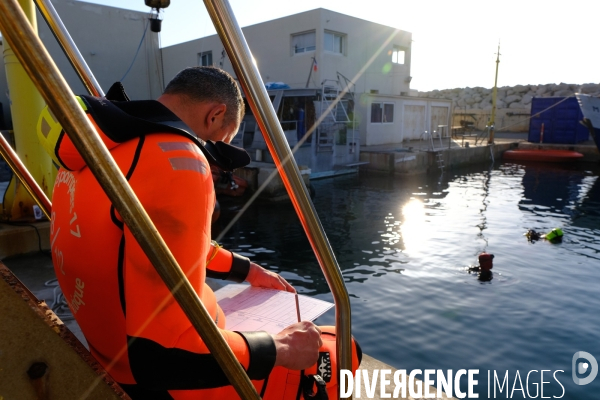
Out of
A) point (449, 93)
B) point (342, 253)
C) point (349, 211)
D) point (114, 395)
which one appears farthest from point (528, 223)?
point (449, 93)

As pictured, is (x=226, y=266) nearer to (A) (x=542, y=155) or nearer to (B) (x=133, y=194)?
(B) (x=133, y=194)

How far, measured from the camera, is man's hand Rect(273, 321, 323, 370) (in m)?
1.41

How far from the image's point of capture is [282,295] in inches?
92.8

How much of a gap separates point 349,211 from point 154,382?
12169mm

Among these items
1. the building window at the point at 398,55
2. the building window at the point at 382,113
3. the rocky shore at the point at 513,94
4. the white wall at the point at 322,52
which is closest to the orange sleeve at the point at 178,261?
the white wall at the point at 322,52

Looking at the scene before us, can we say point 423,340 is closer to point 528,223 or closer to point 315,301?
point 315,301

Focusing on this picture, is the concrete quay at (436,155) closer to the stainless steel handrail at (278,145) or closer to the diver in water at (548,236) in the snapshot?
the diver in water at (548,236)

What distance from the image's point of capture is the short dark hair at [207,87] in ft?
5.03

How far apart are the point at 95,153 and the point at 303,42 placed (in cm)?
2337

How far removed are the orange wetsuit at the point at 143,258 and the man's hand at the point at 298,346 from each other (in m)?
0.06

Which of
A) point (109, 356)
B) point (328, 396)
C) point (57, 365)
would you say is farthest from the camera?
point (328, 396)

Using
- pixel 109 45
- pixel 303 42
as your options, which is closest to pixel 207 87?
pixel 303 42

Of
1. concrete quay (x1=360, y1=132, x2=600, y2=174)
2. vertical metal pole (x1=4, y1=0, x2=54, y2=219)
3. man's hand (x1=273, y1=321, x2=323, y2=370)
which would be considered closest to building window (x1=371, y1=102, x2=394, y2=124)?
concrete quay (x1=360, y1=132, x2=600, y2=174)

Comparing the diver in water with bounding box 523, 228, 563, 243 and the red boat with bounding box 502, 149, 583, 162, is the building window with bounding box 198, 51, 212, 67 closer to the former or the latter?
the red boat with bounding box 502, 149, 583, 162
